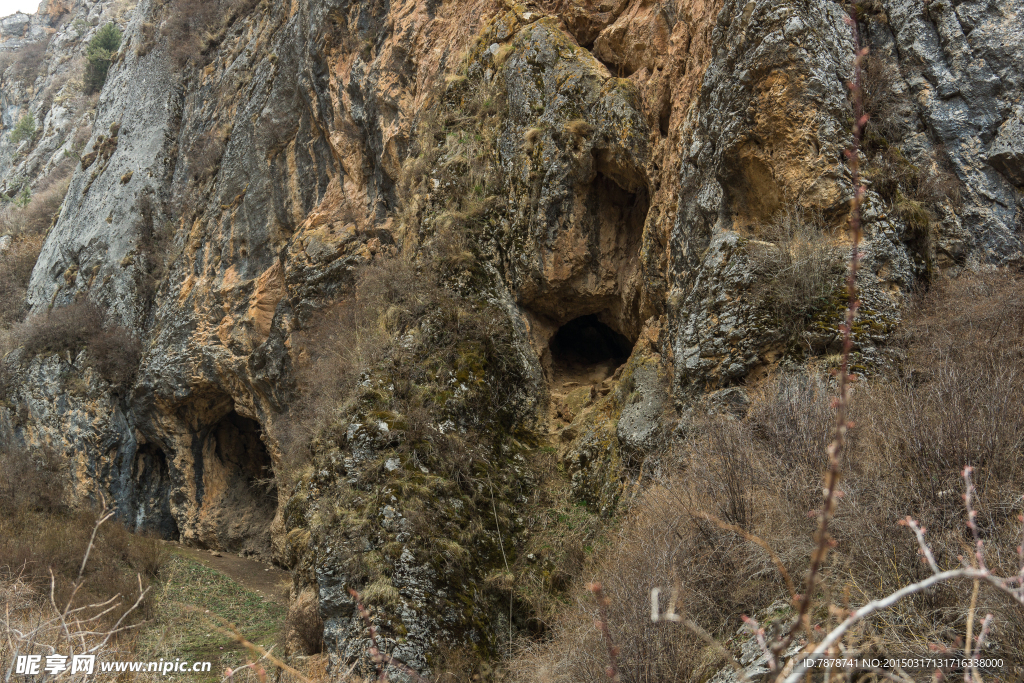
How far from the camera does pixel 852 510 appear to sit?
3.61 metres

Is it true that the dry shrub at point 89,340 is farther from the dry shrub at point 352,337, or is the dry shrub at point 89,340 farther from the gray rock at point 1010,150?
the gray rock at point 1010,150

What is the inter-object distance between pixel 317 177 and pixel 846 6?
402 inches

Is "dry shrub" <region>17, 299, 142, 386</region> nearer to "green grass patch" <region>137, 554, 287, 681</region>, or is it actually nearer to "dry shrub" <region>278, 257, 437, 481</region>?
"green grass patch" <region>137, 554, 287, 681</region>

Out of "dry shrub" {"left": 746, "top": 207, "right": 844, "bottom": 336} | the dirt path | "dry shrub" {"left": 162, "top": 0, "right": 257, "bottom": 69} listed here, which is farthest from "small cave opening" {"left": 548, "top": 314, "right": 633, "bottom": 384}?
"dry shrub" {"left": 162, "top": 0, "right": 257, "bottom": 69}

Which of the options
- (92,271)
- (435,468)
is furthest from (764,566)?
(92,271)

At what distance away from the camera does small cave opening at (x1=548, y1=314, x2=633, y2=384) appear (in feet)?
32.0

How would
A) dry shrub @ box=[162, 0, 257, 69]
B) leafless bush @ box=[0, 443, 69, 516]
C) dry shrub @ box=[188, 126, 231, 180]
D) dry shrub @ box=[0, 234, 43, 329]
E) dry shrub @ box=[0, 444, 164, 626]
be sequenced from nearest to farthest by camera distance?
1. dry shrub @ box=[0, 444, 164, 626]
2. leafless bush @ box=[0, 443, 69, 516]
3. dry shrub @ box=[188, 126, 231, 180]
4. dry shrub @ box=[162, 0, 257, 69]
5. dry shrub @ box=[0, 234, 43, 329]

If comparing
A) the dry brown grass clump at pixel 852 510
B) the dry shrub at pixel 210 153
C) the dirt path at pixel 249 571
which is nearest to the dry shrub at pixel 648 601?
the dry brown grass clump at pixel 852 510

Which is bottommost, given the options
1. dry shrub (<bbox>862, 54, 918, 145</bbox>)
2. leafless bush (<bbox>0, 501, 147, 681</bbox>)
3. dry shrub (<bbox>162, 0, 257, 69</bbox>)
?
leafless bush (<bbox>0, 501, 147, 681</bbox>)

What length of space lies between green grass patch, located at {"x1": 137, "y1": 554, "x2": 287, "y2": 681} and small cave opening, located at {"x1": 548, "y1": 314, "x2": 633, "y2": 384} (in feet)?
18.5

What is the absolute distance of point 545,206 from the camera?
8789 mm

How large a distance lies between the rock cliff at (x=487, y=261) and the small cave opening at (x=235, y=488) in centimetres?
7

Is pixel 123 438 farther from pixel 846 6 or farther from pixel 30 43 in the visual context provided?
pixel 30 43

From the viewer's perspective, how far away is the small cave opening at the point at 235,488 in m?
14.2
